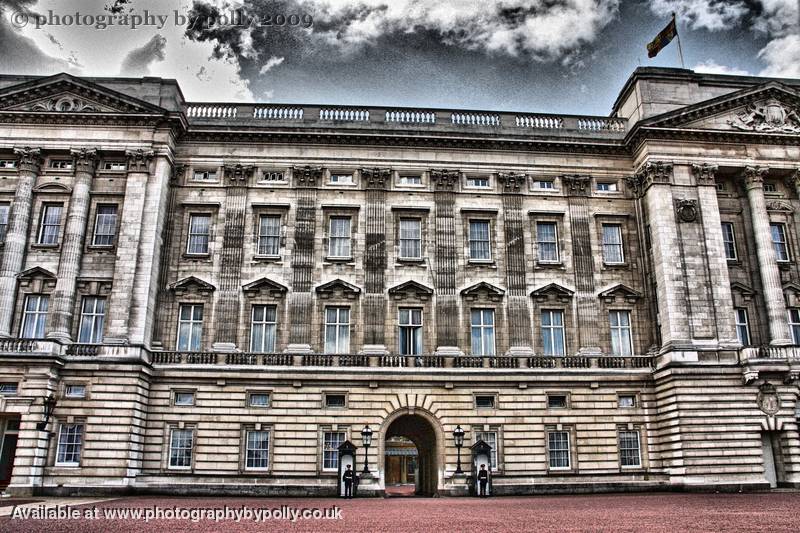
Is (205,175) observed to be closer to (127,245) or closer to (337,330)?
(127,245)

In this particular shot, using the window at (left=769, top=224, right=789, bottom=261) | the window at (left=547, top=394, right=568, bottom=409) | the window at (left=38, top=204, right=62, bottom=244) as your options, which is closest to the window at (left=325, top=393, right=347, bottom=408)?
the window at (left=547, top=394, right=568, bottom=409)

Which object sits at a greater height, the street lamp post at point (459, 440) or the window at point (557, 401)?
the window at point (557, 401)

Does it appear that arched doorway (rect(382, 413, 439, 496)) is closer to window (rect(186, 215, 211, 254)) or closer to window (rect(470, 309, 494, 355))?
window (rect(470, 309, 494, 355))

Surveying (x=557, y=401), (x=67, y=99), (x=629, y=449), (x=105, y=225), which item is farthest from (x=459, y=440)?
(x=67, y=99)

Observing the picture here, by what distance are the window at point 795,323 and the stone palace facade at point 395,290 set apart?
6.6 inches

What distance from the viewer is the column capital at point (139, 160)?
37.2 meters

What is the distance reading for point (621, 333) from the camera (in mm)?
37969

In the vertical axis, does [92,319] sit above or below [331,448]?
above

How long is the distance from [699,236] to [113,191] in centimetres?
3161

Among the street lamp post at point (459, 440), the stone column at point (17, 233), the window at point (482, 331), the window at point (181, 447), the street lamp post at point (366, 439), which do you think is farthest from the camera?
the window at point (482, 331)

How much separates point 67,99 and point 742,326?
38.5 metres

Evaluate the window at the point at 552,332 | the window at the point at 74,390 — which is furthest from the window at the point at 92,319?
the window at the point at 552,332

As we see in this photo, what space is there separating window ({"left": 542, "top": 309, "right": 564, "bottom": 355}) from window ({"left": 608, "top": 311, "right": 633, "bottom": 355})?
2.79 m

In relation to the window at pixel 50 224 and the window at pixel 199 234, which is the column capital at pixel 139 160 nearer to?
the window at pixel 199 234
